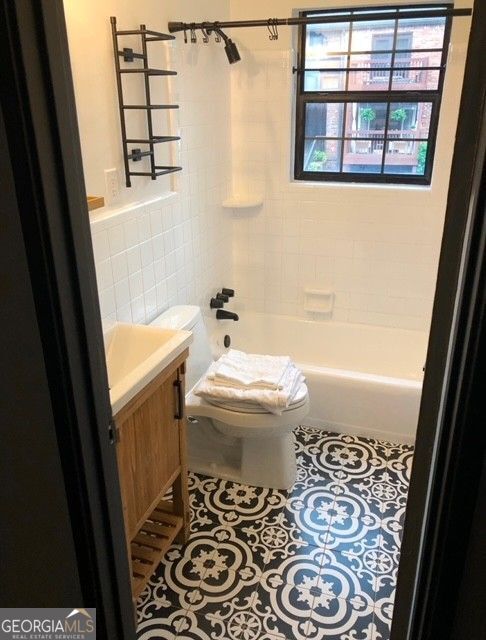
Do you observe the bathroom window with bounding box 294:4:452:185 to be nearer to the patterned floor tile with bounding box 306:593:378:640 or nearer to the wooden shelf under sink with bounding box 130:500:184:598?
the wooden shelf under sink with bounding box 130:500:184:598

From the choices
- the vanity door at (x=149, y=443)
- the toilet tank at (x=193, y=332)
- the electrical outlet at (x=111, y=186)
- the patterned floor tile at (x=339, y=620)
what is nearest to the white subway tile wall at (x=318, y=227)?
the toilet tank at (x=193, y=332)

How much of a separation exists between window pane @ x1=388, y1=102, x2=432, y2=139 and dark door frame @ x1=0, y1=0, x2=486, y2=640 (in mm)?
2336

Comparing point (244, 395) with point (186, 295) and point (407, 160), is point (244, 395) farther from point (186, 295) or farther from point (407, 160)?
point (407, 160)

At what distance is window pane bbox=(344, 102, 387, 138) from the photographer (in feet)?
9.77

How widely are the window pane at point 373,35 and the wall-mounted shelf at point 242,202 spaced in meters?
0.99

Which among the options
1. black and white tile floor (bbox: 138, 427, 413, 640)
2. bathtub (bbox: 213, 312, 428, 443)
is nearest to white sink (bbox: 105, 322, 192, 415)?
black and white tile floor (bbox: 138, 427, 413, 640)

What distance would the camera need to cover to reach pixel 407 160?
304 cm

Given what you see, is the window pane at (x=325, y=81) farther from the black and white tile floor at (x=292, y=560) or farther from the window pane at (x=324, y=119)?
the black and white tile floor at (x=292, y=560)

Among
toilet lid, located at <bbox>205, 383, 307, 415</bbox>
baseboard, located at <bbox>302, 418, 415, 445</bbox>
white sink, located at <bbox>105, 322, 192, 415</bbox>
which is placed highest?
white sink, located at <bbox>105, 322, 192, 415</bbox>

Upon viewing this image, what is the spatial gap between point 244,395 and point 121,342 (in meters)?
0.56

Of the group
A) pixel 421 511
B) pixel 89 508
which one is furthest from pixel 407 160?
pixel 89 508

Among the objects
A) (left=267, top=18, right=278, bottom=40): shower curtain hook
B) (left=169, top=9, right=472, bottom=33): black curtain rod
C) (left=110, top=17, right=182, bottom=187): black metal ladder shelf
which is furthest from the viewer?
(left=267, top=18, right=278, bottom=40): shower curtain hook

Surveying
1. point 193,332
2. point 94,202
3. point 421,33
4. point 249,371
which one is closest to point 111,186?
point 94,202

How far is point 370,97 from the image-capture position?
2.94 meters
